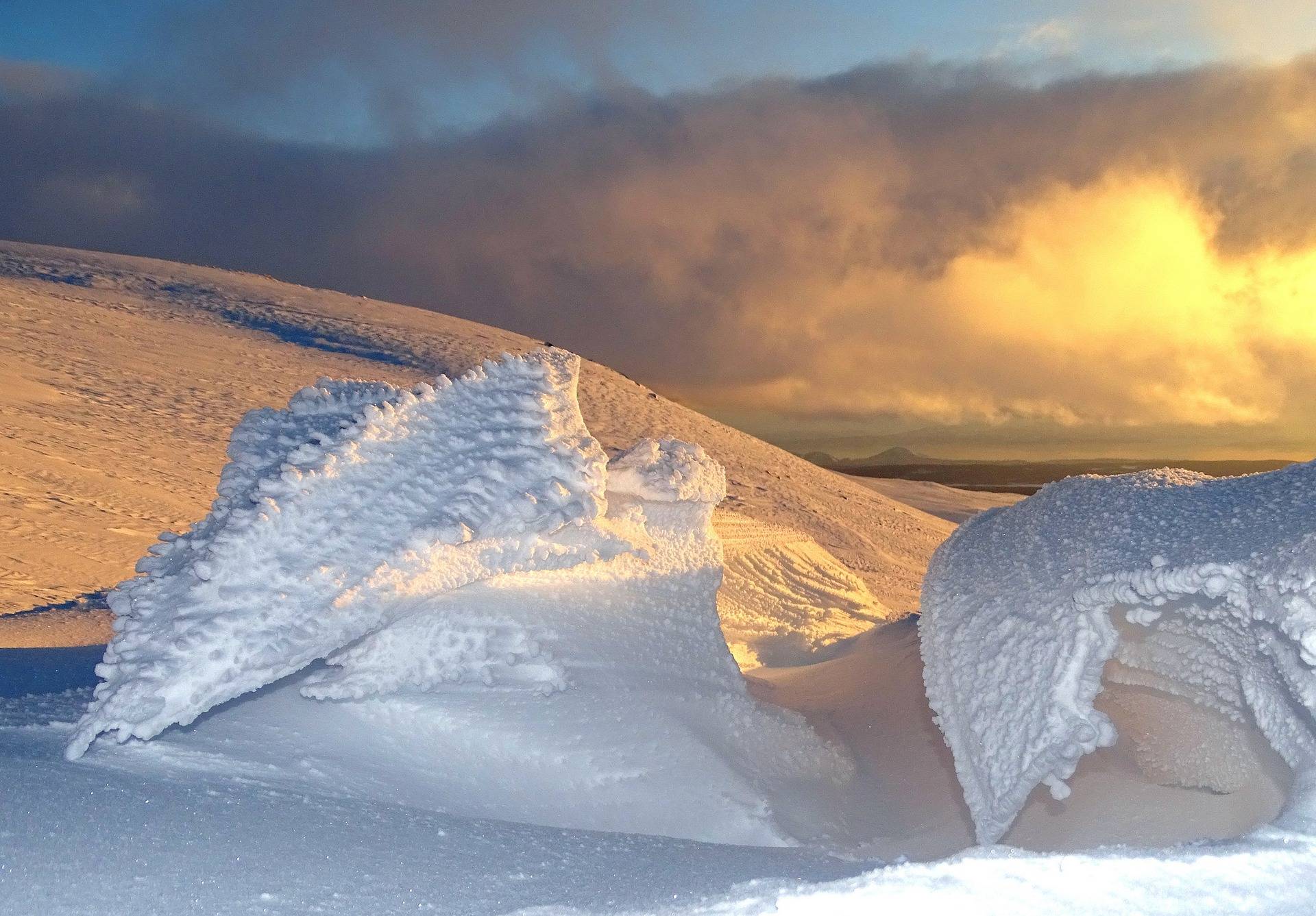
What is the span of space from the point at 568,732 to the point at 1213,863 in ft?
7.35

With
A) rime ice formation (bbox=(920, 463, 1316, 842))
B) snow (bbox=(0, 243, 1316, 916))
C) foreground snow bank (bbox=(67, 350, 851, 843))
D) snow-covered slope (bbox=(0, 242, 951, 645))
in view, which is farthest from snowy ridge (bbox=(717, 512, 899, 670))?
rime ice formation (bbox=(920, 463, 1316, 842))

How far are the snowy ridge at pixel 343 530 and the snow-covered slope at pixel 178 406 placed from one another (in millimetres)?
4070

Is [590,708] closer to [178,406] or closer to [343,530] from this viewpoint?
[343,530]

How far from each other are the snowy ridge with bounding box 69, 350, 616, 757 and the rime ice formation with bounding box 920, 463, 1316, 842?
1.64 meters

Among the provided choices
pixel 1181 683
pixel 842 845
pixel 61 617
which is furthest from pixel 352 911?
pixel 61 617

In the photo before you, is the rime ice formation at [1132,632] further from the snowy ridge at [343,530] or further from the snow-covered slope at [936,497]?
the snow-covered slope at [936,497]

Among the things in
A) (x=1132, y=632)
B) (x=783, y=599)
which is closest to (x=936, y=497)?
(x=783, y=599)

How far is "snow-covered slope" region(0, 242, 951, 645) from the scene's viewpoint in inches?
358

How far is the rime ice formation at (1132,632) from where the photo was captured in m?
2.90

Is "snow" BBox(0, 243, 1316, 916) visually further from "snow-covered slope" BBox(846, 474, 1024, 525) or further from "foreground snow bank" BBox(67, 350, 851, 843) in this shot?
"snow-covered slope" BBox(846, 474, 1024, 525)

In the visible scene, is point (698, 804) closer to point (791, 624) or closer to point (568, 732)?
point (568, 732)

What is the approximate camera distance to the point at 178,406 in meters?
13.4

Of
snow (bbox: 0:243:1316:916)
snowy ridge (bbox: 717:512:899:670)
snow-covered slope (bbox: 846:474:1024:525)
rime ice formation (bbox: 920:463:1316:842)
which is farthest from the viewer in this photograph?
snow-covered slope (bbox: 846:474:1024:525)

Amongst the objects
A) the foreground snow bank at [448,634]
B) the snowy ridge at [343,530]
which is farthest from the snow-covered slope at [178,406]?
the foreground snow bank at [448,634]
